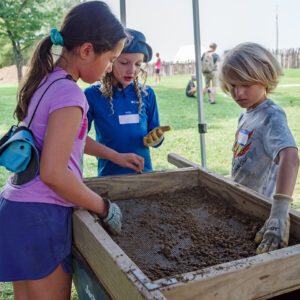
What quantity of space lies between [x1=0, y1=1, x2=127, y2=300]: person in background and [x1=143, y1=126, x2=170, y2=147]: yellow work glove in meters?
0.65

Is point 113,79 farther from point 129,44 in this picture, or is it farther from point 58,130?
point 58,130

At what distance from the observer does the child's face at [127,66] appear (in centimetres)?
190

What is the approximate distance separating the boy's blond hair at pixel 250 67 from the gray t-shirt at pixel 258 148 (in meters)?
0.12

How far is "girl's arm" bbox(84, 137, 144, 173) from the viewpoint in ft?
5.75

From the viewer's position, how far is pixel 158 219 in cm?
151

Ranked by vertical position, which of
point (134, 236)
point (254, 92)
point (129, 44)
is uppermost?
point (129, 44)

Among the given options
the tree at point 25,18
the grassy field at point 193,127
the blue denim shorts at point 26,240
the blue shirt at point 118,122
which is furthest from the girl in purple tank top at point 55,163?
the tree at point 25,18

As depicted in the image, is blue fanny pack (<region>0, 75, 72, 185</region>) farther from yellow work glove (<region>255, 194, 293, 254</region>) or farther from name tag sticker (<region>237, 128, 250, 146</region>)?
name tag sticker (<region>237, 128, 250, 146</region>)

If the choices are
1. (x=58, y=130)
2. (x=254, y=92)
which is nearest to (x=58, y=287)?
(x=58, y=130)

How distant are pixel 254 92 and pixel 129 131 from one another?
0.72m

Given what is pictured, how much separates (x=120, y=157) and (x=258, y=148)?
67 cm

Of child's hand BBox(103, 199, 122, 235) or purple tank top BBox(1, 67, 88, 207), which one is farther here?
child's hand BBox(103, 199, 122, 235)

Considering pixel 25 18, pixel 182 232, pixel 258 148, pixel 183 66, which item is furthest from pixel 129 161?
pixel 183 66

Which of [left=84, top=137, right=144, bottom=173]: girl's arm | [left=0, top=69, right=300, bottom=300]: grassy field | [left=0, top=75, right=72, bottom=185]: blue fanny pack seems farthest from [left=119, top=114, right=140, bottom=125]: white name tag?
[left=0, top=69, right=300, bottom=300]: grassy field
